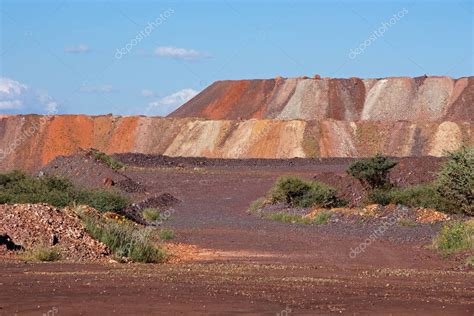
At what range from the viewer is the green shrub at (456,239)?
26656 millimetres

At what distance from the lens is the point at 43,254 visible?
71.4ft

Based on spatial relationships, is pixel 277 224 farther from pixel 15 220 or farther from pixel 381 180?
pixel 15 220

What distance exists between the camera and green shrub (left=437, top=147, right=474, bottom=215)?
3422 centimetres

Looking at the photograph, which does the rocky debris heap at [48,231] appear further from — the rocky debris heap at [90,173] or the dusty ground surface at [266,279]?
the rocky debris heap at [90,173]

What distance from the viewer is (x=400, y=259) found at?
82.3ft

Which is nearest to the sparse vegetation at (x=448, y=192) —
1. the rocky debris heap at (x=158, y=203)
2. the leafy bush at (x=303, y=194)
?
the leafy bush at (x=303, y=194)

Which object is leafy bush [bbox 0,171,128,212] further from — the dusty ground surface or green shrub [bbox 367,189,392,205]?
green shrub [bbox 367,189,392,205]

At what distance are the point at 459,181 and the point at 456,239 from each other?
749 centimetres

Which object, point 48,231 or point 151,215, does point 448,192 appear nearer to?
point 151,215

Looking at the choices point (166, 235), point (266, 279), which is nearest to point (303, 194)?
point (166, 235)

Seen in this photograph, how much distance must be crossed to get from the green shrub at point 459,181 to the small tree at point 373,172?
9.40 meters

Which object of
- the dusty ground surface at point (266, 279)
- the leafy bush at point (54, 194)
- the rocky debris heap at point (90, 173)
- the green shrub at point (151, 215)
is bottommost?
the dusty ground surface at point (266, 279)

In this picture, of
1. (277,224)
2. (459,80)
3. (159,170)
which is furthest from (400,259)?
(459,80)

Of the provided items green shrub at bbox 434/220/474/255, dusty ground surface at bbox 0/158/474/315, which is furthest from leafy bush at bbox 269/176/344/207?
green shrub at bbox 434/220/474/255
